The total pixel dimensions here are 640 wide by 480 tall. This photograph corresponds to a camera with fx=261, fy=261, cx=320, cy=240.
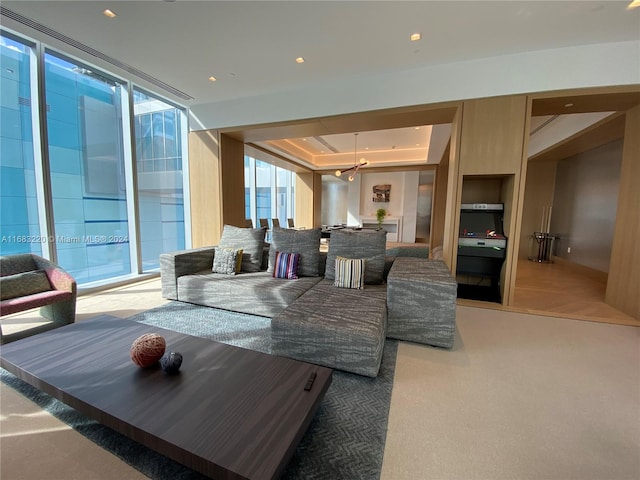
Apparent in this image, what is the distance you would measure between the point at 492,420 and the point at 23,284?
400 cm

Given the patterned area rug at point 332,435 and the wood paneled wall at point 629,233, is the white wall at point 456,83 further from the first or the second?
the patterned area rug at point 332,435

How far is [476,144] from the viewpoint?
3.27 m

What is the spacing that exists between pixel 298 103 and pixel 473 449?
14.5 ft

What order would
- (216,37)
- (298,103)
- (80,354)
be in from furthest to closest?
(298,103)
(216,37)
(80,354)

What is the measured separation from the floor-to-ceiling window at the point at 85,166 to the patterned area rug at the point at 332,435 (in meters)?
2.21

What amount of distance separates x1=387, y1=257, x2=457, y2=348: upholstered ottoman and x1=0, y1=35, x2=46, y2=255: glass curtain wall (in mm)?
4334

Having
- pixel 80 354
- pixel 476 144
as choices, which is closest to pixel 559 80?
pixel 476 144

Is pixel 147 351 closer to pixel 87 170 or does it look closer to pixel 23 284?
pixel 23 284

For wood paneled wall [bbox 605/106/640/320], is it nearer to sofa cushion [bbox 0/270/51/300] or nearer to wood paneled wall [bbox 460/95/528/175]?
wood paneled wall [bbox 460/95/528/175]

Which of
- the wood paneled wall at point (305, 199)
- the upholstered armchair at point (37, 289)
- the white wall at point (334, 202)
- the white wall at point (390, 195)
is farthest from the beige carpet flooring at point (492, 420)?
the white wall at point (334, 202)

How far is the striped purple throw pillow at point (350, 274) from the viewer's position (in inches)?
107

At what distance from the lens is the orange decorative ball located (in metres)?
1.44

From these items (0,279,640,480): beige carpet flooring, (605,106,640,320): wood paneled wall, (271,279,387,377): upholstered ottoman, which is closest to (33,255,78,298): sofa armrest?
(0,279,640,480): beige carpet flooring

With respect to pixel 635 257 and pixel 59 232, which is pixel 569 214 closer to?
pixel 635 257
